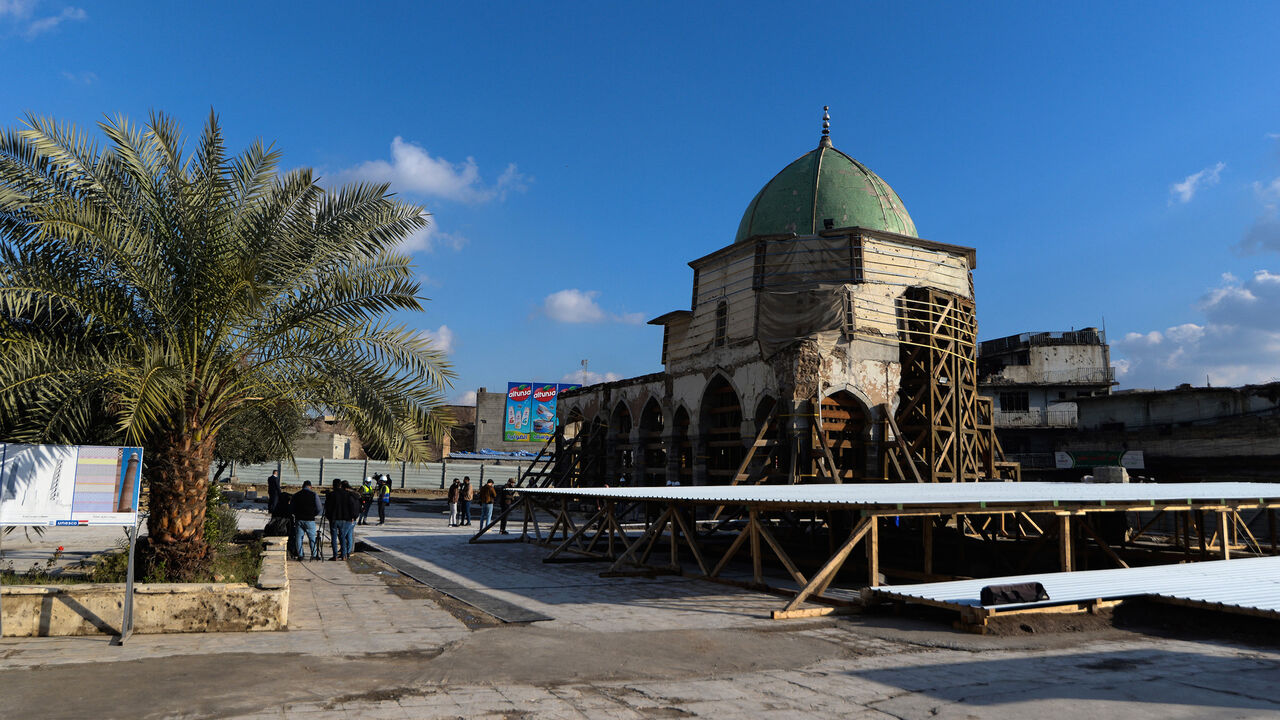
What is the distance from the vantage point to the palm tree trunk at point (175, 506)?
949 centimetres

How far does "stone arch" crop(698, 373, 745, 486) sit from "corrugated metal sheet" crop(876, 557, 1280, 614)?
1424 centimetres

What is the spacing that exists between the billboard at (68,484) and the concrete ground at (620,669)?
1.17 m

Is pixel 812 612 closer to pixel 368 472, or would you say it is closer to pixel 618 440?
pixel 618 440

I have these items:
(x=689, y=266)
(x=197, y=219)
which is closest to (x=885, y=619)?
(x=197, y=219)

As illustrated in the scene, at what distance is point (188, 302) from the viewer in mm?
9602

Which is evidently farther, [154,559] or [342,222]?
[342,222]

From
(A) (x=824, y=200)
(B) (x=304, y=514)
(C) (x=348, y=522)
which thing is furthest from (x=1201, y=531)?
(B) (x=304, y=514)

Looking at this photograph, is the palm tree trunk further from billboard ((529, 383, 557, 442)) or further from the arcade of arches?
billboard ((529, 383, 557, 442))

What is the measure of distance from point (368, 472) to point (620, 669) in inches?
1492

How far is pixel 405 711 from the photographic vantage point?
18.5 ft

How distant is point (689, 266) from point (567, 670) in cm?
2191

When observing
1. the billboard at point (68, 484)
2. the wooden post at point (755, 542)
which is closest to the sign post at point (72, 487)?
the billboard at point (68, 484)

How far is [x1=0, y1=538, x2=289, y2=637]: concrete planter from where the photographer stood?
7.86 meters

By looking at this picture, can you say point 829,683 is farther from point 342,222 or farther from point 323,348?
point 342,222
